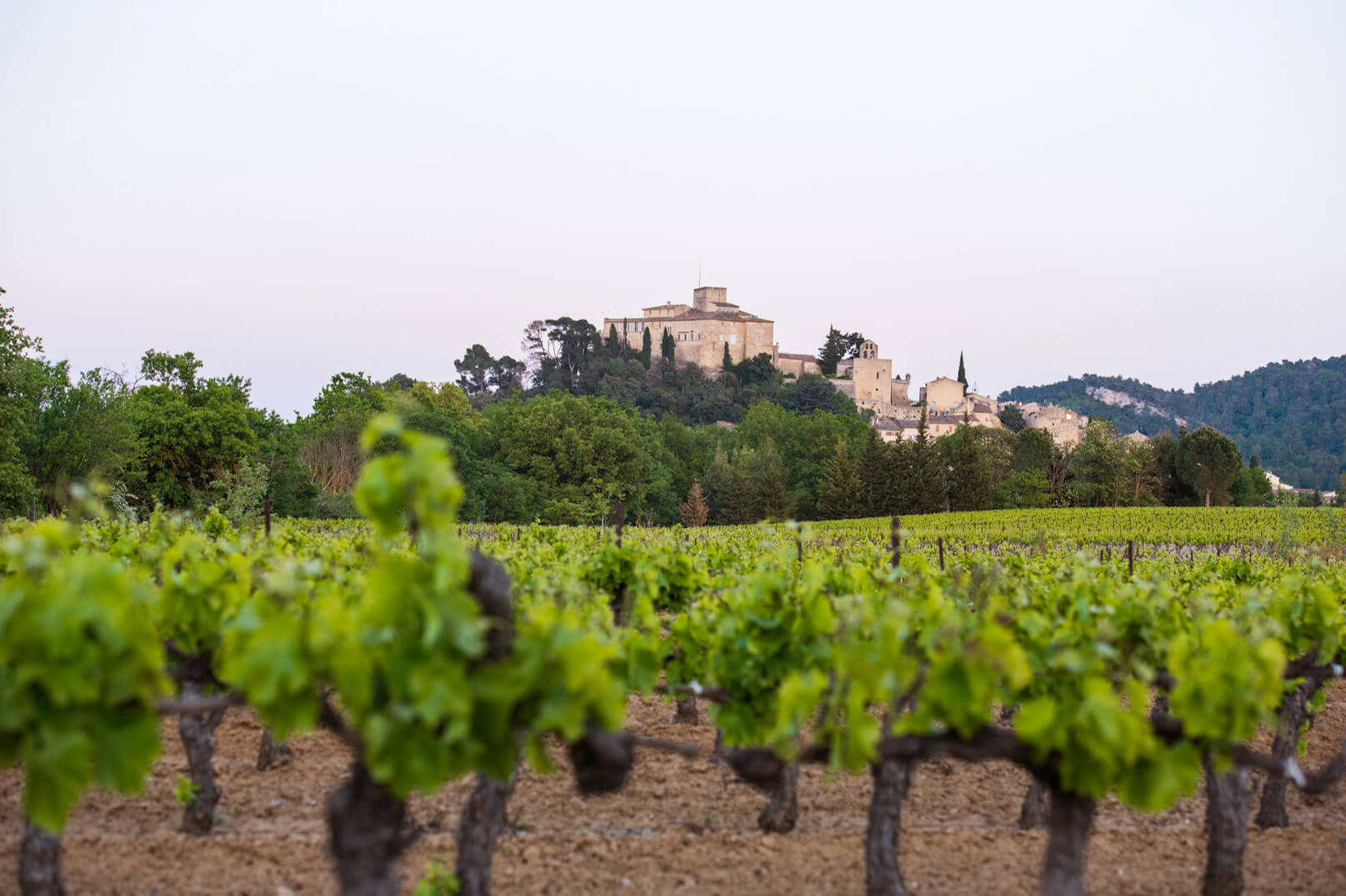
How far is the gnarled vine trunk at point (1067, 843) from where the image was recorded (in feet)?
13.9

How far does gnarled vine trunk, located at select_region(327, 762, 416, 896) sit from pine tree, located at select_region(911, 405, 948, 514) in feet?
178

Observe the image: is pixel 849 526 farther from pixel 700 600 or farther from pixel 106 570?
pixel 106 570

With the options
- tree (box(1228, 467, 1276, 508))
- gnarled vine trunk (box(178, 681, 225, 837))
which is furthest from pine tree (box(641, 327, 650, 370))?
gnarled vine trunk (box(178, 681, 225, 837))

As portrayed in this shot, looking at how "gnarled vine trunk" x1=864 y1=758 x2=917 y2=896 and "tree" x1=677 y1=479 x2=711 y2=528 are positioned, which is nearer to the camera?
"gnarled vine trunk" x1=864 y1=758 x2=917 y2=896

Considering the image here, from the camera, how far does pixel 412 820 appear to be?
20.5ft

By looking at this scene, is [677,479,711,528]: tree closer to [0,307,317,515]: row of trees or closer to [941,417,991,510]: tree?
[941,417,991,510]: tree

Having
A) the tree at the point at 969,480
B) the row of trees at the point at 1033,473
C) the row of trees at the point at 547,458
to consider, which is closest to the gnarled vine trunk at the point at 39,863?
the row of trees at the point at 547,458

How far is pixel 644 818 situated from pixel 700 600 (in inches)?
64.6

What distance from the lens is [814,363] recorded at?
108 metres

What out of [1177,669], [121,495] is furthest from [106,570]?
[121,495]

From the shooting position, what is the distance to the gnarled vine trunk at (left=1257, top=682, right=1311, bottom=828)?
725 centimetres

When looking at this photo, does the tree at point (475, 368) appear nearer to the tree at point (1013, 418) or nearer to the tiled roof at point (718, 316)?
the tiled roof at point (718, 316)

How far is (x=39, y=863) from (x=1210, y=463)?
69.7m

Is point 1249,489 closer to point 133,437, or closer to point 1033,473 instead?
point 1033,473
